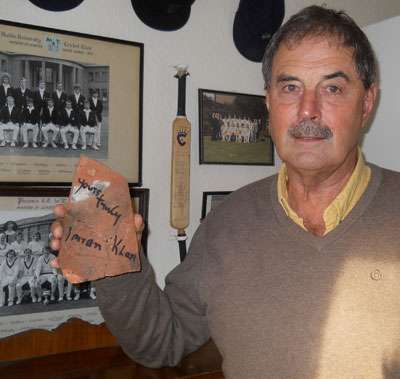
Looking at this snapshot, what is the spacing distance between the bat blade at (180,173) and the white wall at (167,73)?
38 millimetres

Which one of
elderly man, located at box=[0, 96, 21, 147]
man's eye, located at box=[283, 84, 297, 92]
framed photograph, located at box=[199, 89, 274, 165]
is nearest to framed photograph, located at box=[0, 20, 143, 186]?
elderly man, located at box=[0, 96, 21, 147]

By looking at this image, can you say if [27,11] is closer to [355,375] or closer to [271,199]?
[271,199]

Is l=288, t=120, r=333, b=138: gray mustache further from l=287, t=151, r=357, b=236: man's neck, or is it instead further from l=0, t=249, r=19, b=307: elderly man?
l=0, t=249, r=19, b=307: elderly man

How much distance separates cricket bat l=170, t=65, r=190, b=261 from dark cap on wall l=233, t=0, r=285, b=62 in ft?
0.94

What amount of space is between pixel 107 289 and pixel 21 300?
0.46 meters

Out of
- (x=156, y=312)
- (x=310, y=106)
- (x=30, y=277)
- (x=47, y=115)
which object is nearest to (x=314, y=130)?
(x=310, y=106)

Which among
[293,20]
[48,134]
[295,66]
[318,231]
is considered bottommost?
[318,231]

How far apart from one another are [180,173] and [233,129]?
27 cm

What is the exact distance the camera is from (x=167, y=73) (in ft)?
4.46

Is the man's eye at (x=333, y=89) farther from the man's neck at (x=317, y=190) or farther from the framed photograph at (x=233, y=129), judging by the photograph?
the framed photograph at (x=233, y=129)

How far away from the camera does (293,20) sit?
37.8 inches

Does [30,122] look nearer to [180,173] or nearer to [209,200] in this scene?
[180,173]

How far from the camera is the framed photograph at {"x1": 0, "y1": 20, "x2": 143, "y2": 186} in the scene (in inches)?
44.8

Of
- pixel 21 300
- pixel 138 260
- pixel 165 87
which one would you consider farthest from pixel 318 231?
pixel 21 300
